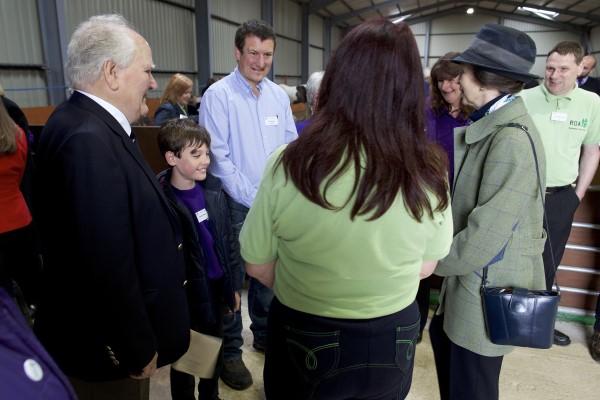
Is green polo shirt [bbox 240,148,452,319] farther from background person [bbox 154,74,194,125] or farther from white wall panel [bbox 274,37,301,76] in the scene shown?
white wall panel [bbox 274,37,301,76]

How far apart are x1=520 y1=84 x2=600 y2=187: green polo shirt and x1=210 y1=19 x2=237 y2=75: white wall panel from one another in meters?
8.37

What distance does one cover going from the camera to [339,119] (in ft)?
2.81

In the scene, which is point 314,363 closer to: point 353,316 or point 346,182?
point 353,316

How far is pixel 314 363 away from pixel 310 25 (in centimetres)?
1659

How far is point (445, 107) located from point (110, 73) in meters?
1.74

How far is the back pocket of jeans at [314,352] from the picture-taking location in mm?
958

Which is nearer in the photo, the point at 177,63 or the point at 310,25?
the point at 177,63

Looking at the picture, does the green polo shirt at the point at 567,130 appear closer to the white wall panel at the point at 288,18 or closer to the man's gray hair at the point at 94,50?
the man's gray hair at the point at 94,50

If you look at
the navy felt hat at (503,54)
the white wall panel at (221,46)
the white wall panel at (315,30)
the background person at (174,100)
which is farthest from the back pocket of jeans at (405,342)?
the white wall panel at (315,30)

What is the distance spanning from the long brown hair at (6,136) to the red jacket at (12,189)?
4 cm

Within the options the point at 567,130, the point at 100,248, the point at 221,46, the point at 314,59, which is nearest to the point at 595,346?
the point at 567,130

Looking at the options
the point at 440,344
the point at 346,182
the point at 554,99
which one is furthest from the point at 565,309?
the point at 346,182

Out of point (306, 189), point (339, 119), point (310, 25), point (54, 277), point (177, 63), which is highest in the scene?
point (310, 25)

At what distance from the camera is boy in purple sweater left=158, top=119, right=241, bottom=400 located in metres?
1.58
